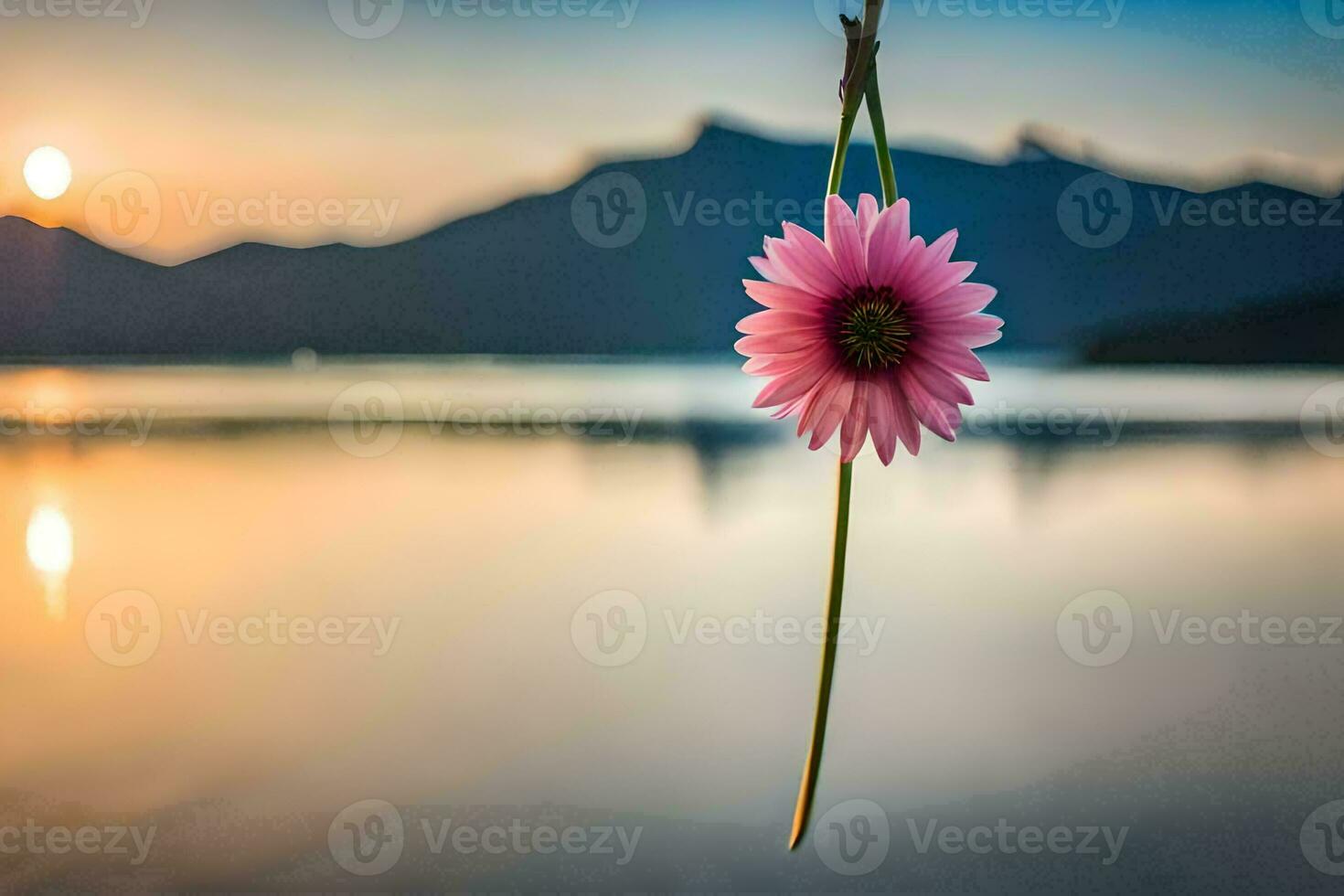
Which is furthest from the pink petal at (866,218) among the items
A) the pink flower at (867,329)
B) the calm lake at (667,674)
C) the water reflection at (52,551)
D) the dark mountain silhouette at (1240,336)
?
the dark mountain silhouette at (1240,336)

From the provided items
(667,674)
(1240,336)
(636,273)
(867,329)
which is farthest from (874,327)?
(1240,336)

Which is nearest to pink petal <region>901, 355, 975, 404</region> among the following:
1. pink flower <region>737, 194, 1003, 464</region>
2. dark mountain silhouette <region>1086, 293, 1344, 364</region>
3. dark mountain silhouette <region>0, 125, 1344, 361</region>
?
pink flower <region>737, 194, 1003, 464</region>

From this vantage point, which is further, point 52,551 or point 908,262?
point 52,551

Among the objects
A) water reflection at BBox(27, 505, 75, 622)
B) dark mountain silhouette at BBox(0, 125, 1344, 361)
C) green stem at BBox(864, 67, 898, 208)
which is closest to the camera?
green stem at BBox(864, 67, 898, 208)

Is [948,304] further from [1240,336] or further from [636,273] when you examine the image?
[1240,336]

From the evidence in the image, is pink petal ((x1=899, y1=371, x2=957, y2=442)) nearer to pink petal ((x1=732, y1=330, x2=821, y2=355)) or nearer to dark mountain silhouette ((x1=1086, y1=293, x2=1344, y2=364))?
pink petal ((x1=732, y1=330, x2=821, y2=355))

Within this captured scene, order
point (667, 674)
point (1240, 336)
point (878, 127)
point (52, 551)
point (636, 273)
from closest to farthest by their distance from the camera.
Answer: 1. point (878, 127)
2. point (667, 674)
3. point (52, 551)
4. point (636, 273)
5. point (1240, 336)

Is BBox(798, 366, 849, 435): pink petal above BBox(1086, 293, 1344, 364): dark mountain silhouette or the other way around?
the other way around

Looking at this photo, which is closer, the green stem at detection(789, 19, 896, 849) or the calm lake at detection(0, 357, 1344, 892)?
the green stem at detection(789, 19, 896, 849)
